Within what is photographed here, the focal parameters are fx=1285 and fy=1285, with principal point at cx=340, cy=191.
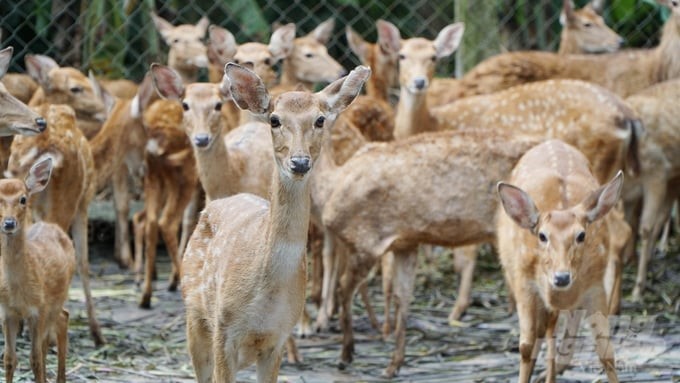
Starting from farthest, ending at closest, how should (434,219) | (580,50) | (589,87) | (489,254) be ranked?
(580,50) → (489,254) → (589,87) → (434,219)

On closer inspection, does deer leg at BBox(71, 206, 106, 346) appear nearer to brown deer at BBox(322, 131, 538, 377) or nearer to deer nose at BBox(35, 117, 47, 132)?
deer nose at BBox(35, 117, 47, 132)

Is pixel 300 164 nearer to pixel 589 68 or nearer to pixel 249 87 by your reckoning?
pixel 249 87

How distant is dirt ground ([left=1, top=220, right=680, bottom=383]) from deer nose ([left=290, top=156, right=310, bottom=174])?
2.15m

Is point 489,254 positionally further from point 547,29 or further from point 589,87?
point 547,29

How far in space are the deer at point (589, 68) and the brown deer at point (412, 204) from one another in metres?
2.79

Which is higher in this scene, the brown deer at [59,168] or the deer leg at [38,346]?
the brown deer at [59,168]

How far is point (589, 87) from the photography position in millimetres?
8453

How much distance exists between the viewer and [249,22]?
10617mm

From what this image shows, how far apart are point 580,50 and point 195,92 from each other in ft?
17.4

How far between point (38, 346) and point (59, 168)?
63.4 inches

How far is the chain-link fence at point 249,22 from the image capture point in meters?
9.91

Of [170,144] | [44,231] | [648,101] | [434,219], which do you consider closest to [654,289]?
[648,101]

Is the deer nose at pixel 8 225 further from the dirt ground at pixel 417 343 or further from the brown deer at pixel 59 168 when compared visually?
the brown deer at pixel 59 168

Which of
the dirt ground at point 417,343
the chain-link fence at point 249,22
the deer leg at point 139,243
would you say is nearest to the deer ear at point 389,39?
the chain-link fence at point 249,22
